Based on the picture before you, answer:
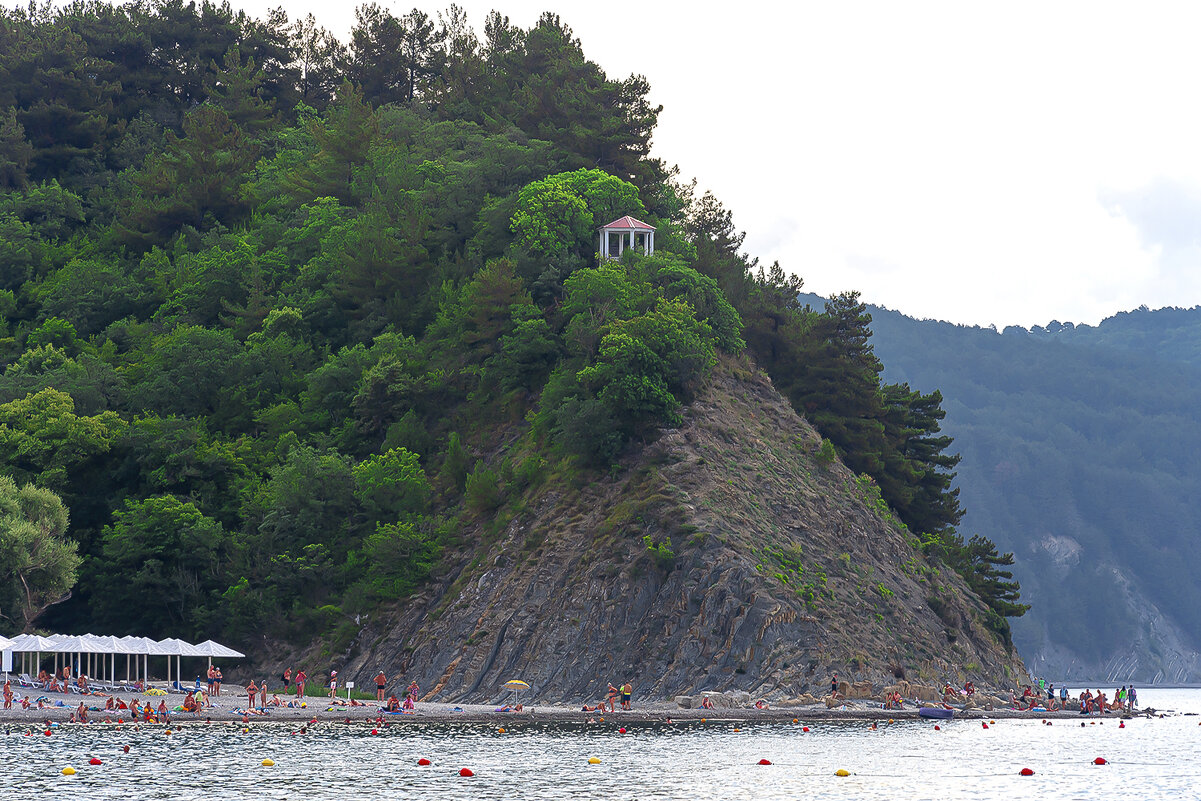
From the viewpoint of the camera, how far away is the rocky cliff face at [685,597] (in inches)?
3292

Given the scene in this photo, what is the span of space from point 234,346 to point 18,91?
50117 mm

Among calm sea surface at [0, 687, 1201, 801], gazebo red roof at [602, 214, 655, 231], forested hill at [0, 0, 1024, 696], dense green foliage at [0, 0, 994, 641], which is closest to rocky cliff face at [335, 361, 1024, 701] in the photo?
forested hill at [0, 0, 1024, 696]

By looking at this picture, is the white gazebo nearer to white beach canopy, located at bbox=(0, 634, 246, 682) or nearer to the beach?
the beach

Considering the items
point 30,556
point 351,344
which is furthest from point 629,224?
point 30,556

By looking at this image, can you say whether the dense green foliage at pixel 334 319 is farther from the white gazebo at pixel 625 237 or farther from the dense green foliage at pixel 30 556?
the dense green foliage at pixel 30 556

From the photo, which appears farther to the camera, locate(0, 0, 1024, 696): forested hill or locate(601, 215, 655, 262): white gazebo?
locate(601, 215, 655, 262): white gazebo

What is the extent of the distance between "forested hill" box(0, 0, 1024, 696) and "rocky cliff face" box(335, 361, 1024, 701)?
95 cm

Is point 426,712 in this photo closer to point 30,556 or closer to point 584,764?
point 584,764

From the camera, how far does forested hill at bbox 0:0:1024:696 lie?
308ft

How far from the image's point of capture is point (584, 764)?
56938 mm

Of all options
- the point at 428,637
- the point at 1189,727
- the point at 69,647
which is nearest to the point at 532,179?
the point at 428,637

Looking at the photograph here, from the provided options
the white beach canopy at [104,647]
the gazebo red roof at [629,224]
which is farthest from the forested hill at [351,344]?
the white beach canopy at [104,647]

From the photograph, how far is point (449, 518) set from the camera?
96.3m

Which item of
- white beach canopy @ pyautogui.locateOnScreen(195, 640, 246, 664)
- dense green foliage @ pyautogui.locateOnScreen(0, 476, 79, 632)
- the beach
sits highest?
dense green foliage @ pyautogui.locateOnScreen(0, 476, 79, 632)
